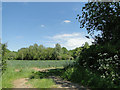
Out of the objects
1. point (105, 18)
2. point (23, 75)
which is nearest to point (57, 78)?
point (23, 75)

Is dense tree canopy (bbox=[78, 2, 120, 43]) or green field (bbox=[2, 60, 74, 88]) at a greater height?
dense tree canopy (bbox=[78, 2, 120, 43])

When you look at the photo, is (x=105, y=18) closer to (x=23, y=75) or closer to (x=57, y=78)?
(x=57, y=78)

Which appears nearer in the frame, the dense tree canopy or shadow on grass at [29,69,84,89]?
shadow on grass at [29,69,84,89]

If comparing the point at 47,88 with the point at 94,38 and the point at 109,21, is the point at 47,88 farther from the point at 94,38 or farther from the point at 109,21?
the point at 109,21

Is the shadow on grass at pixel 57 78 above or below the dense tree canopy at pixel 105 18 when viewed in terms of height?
below

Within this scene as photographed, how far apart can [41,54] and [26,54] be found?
6481mm

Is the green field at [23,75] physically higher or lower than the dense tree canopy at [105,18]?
lower

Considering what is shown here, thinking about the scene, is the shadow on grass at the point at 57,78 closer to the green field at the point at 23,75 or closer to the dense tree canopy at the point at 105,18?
the green field at the point at 23,75

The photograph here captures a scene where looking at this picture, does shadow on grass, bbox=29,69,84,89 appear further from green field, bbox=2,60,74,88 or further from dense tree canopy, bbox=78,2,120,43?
dense tree canopy, bbox=78,2,120,43

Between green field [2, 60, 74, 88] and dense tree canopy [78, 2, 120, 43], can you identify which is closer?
green field [2, 60, 74, 88]

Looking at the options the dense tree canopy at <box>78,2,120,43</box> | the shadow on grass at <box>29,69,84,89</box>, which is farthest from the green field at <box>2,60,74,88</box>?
the dense tree canopy at <box>78,2,120,43</box>

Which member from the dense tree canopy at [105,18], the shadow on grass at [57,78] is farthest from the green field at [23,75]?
the dense tree canopy at [105,18]

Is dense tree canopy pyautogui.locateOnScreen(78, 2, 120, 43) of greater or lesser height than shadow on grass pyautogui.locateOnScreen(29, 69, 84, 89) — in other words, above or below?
above

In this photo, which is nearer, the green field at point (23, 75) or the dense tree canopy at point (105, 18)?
the green field at point (23, 75)
